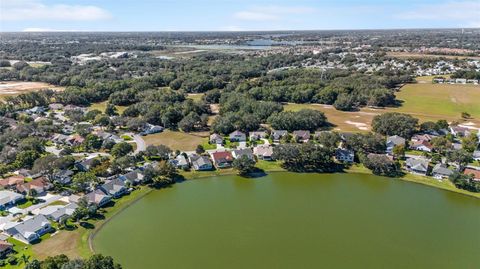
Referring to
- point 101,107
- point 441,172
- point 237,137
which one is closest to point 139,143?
point 237,137

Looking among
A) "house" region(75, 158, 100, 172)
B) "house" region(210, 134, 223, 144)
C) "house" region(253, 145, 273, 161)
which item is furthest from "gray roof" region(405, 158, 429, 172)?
"house" region(75, 158, 100, 172)

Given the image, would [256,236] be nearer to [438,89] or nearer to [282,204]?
[282,204]

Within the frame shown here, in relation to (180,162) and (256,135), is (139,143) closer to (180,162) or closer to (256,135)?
(180,162)

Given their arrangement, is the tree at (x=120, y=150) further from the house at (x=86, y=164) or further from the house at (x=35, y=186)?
the house at (x=35, y=186)

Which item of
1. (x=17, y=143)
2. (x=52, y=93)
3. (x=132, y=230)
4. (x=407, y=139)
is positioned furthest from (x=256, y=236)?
(x=52, y=93)

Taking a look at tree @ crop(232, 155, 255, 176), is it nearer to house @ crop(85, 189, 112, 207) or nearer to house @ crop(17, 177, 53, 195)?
house @ crop(85, 189, 112, 207)

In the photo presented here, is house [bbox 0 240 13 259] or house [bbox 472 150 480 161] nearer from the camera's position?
house [bbox 0 240 13 259]
